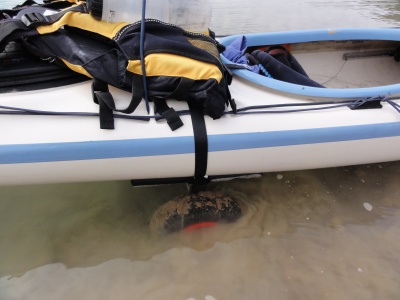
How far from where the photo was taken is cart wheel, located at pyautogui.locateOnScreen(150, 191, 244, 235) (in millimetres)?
1909

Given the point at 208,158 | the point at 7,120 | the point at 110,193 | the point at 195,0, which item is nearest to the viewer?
the point at 7,120

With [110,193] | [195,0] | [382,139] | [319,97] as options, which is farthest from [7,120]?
[382,139]

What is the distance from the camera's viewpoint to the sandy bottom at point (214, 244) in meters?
1.65

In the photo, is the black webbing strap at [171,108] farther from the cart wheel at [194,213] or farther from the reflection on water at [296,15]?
the reflection on water at [296,15]

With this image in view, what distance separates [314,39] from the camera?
2.51 m

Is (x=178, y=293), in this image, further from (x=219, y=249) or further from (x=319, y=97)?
(x=319, y=97)

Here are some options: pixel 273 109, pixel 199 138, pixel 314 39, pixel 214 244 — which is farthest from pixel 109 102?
pixel 314 39

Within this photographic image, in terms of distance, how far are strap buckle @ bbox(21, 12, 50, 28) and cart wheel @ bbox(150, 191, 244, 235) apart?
116 cm

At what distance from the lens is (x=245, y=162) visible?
169cm

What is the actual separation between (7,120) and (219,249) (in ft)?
4.00

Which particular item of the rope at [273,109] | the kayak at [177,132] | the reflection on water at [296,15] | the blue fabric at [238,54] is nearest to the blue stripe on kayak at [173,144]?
the kayak at [177,132]

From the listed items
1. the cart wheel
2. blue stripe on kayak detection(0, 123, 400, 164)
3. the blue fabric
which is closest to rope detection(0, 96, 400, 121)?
blue stripe on kayak detection(0, 123, 400, 164)

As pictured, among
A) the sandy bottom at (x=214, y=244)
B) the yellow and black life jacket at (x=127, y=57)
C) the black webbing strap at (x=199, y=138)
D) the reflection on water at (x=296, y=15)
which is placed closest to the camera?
the yellow and black life jacket at (x=127, y=57)

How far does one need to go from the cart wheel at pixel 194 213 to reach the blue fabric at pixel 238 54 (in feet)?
2.62
